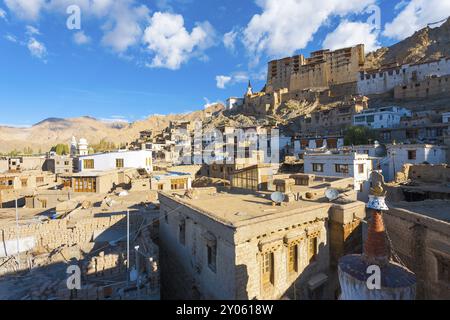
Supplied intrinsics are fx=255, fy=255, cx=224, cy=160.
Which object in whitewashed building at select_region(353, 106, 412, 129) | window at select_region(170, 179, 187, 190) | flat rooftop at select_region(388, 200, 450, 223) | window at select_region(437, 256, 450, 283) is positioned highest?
whitewashed building at select_region(353, 106, 412, 129)

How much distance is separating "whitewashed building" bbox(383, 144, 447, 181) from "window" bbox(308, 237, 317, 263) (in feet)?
93.0

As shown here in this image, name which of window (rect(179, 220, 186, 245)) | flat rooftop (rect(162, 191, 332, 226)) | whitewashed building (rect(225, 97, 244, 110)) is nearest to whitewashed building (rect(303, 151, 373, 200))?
flat rooftop (rect(162, 191, 332, 226))

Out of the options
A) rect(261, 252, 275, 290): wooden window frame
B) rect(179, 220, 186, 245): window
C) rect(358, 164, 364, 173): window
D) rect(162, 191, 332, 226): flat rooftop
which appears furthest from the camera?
rect(358, 164, 364, 173): window

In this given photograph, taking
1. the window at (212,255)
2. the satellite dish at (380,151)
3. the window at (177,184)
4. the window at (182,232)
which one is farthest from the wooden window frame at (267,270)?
the satellite dish at (380,151)

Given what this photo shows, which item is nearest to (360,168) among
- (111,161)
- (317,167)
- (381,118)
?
(317,167)

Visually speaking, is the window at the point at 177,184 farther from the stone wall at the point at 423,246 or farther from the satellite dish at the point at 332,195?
the stone wall at the point at 423,246

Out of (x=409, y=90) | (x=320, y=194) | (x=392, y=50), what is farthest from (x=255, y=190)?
(x=392, y=50)

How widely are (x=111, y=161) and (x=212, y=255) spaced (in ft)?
101

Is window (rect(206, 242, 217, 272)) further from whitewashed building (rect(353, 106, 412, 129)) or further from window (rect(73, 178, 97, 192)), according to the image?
whitewashed building (rect(353, 106, 412, 129))

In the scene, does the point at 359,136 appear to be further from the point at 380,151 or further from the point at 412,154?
the point at 412,154

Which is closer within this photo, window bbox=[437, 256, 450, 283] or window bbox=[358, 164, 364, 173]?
window bbox=[437, 256, 450, 283]

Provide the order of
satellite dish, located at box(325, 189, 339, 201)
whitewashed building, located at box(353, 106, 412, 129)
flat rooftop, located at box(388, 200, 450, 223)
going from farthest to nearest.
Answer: whitewashed building, located at box(353, 106, 412, 129), flat rooftop, located at box(388, 200, 450, 223), satellite dish, located at box(325, 189, 339, 201)

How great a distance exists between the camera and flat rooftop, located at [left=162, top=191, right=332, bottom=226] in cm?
891

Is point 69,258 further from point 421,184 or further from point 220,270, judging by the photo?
point 421,184
